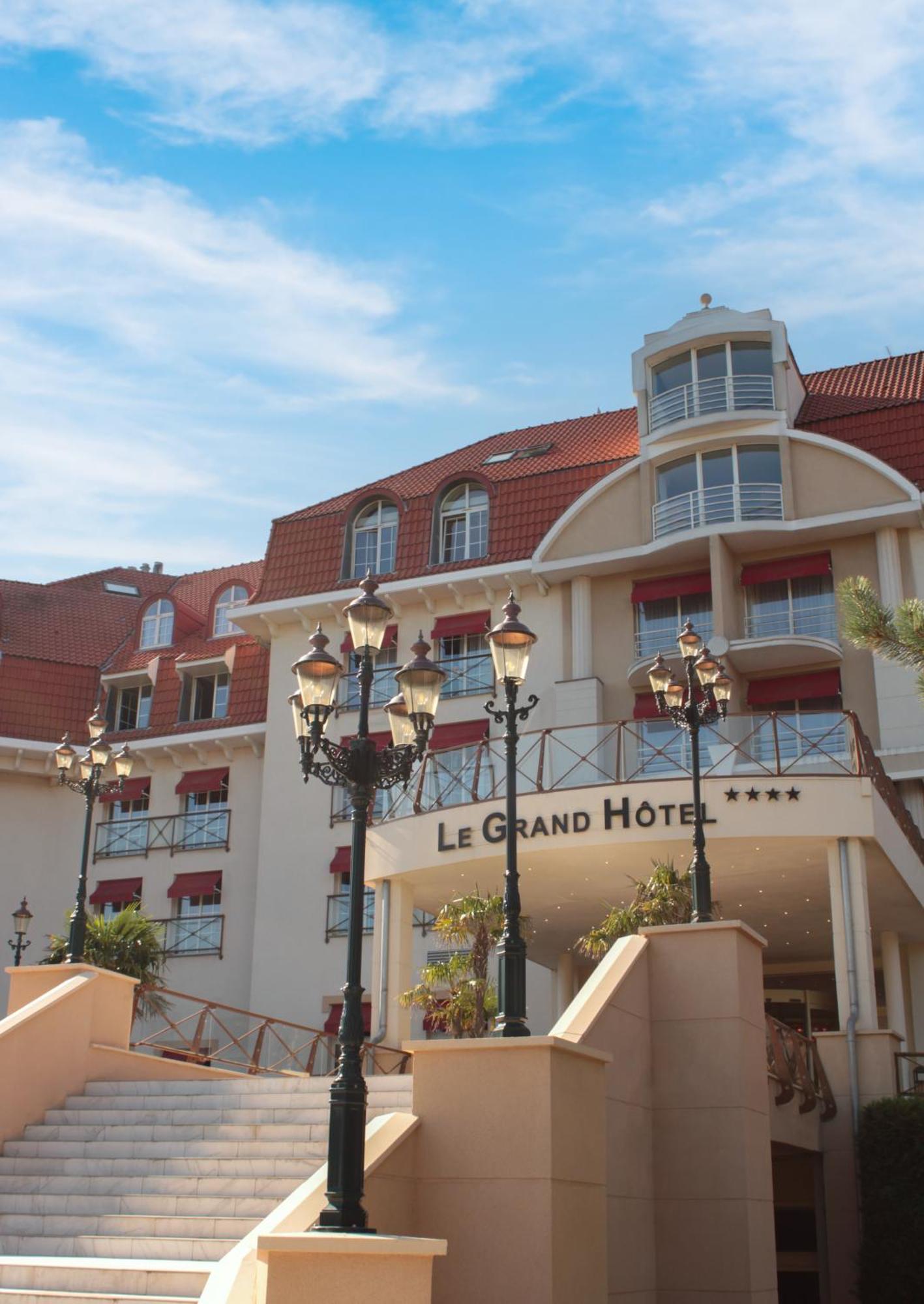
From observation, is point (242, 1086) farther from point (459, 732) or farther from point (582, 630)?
point (582, 630)

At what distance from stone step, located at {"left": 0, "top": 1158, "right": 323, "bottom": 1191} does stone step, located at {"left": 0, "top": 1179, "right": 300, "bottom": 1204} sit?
2 centimetres

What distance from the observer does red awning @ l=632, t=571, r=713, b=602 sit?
2875cm

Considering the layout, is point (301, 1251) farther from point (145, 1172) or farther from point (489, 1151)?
point (145, 1172)

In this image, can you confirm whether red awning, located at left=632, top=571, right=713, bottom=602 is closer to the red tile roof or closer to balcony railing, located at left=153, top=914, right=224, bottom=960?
the red tile roof

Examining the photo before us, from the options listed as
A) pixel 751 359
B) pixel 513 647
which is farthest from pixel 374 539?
pixel 513 647

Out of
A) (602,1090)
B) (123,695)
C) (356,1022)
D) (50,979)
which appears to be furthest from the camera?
(123,695)

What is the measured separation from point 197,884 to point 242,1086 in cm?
1901

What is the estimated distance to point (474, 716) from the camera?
98.9ft

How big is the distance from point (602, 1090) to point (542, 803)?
26.9 feet

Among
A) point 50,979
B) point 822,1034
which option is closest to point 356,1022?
point 50,979

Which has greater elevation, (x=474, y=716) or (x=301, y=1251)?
(x=474, y=716)

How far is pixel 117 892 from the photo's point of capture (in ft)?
111

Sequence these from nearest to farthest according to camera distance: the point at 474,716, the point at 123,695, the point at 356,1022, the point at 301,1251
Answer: the point at 301,1251 < the point at 356,1022 < the point at 474,716 < the point at 123,695

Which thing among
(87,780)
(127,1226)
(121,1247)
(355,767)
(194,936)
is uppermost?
(194,936)
